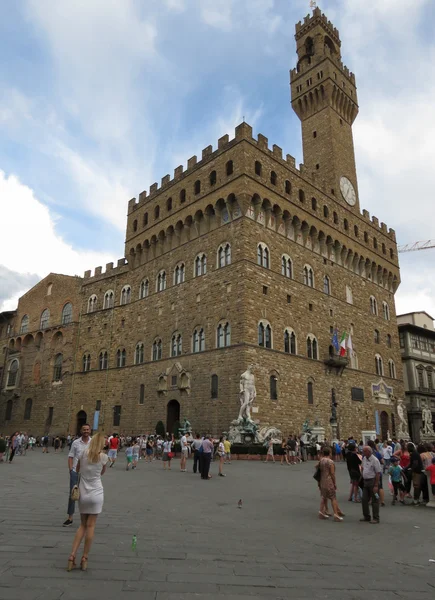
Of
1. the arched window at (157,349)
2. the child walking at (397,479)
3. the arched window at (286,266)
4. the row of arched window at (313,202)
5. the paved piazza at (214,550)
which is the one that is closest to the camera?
the paved piazza at (214,550)

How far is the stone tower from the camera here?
1412 inches

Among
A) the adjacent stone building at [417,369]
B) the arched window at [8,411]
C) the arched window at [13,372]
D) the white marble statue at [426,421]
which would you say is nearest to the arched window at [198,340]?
the arched window at [13,372]

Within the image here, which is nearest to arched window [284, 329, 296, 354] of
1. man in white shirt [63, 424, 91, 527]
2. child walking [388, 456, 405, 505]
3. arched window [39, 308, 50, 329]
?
child walking [388, 456, 405, 505]

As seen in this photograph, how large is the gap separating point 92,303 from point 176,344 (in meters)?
11.9

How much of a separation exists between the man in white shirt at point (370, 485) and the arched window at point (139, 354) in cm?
2383

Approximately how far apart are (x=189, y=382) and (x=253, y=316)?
223 inches

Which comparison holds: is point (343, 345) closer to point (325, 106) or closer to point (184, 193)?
point (184, 193)

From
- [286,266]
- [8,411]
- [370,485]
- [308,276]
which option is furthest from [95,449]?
[8,411]

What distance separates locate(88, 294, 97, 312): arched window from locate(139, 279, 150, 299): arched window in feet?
18.8

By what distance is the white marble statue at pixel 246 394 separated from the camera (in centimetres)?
2209

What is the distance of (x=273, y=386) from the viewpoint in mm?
24719

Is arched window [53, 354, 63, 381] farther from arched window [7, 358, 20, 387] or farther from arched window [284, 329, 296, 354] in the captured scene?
arched window [284, 329, 296, 354]

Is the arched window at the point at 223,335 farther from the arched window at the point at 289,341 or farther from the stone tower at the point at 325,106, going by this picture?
the stone tower at the point at 325,106

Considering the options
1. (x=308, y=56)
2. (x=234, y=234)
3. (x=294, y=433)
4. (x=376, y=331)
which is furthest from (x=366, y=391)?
(x=308, y=56)
